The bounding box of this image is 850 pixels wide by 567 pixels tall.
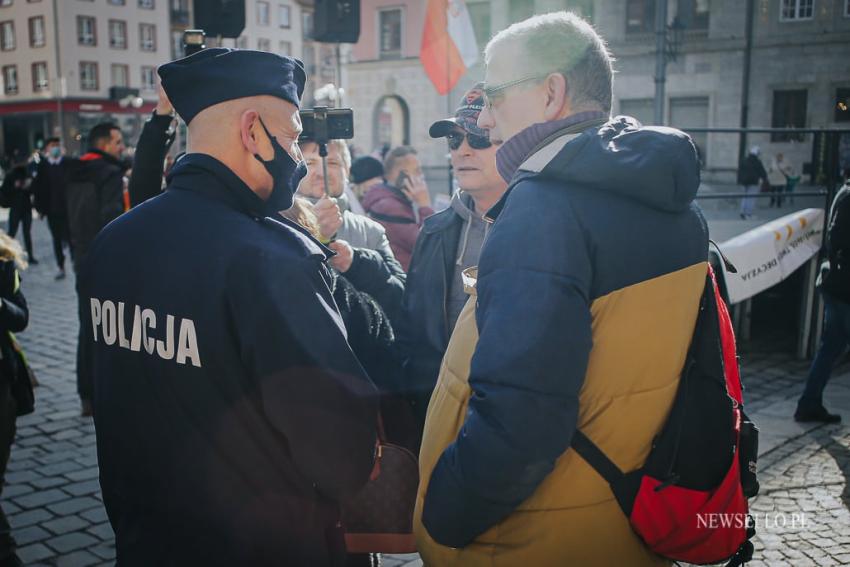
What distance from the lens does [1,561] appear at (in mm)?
3564

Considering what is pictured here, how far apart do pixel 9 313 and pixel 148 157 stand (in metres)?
1.01

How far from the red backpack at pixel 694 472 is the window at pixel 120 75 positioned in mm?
57941

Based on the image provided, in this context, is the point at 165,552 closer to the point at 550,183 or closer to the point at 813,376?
the point at 550,183

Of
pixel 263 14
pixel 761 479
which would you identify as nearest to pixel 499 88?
pixel 761 479

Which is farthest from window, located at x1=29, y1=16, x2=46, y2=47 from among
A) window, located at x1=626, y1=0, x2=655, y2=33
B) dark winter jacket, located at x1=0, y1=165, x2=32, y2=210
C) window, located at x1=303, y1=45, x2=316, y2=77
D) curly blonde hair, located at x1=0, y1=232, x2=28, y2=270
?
curly blonde hair, located at x1=0, y1=232, x2=28, y2=270

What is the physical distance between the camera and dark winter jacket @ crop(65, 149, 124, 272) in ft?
20.9

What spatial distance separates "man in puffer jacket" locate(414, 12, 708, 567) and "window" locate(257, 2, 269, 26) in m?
65.0

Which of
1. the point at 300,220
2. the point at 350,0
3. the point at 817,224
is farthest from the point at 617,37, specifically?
the point at 300,220

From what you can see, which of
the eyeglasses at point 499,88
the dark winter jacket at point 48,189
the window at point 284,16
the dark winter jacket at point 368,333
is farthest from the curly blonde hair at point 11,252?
the window at point 284,16

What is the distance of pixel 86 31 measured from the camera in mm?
52094

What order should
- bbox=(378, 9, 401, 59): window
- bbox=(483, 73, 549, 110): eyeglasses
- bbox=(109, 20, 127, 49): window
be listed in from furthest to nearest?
bbox=(109, 20, 127, 49): window < bbox=(378, 9, 401, 59): window < bbox=(483, 73, 549, 110): eyeglasses

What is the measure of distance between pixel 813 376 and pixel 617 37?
26970mm

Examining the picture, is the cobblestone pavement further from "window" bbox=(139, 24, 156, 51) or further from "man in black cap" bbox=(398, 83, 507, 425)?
"window" bbox=(139, 24, 156, 51)

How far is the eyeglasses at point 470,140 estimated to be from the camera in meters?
3.29
